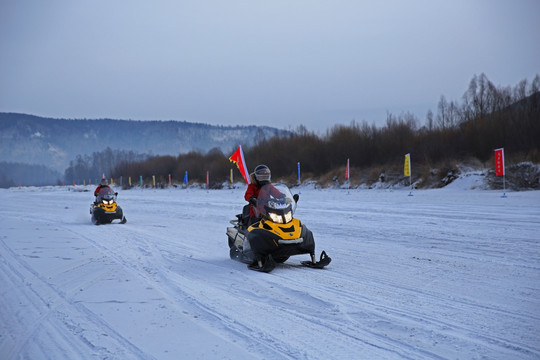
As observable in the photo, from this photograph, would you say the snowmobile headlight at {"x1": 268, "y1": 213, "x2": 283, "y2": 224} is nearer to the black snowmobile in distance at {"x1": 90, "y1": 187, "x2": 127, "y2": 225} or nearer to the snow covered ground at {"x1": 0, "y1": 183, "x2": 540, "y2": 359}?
the snow covered ground at {"x1": 0, "y1": 183, "x2": 540, "y2": 359}

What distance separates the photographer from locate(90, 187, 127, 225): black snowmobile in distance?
16094 mm

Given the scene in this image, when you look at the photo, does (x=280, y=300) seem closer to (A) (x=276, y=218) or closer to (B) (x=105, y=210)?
(A) (x=276, y=218)

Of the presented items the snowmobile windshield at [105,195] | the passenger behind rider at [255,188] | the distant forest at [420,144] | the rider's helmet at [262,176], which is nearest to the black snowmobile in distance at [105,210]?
the snowmobile windshield at [105,195]

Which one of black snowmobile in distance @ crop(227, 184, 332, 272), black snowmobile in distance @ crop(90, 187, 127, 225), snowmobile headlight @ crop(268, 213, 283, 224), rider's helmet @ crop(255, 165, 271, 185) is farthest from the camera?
black snowmobile in distance @ crop(90, 187, 127, 225)

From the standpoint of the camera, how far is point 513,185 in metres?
22.3

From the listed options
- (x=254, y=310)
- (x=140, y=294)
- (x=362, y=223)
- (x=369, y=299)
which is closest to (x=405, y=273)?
(x=369, y=299)

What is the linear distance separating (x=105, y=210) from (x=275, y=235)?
34.1ft

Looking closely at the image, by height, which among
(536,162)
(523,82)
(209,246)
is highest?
(523,82)

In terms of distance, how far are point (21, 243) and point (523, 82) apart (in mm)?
37831

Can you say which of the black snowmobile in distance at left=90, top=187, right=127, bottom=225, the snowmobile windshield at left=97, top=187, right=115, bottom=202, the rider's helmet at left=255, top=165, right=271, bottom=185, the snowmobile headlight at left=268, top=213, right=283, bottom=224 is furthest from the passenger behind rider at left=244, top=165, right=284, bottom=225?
the snowmobile windshield at left=97, top=187, right=115, bottom=202

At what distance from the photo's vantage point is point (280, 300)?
565cm

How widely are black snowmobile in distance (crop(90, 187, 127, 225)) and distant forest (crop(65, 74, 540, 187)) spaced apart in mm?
18668

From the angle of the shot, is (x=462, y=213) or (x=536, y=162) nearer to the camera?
(x=462, y=213)

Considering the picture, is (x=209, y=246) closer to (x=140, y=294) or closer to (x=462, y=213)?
(x=140, y=294)
